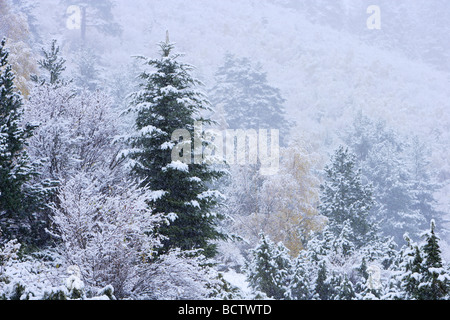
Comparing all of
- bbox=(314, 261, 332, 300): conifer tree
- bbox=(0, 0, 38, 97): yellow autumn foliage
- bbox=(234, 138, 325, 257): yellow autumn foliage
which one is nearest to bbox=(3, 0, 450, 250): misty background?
bbox=(0, 0, 38, 97): yellow autumn foliage

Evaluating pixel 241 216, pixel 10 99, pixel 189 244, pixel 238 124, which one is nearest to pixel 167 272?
pixel 189 244

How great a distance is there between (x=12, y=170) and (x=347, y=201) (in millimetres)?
19623

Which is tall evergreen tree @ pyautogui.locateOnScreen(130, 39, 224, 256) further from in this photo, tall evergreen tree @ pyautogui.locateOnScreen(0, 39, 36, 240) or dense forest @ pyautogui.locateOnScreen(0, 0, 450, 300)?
tall evergreen tree @ pyautogui.locateOnScreen(0, 39, 36, 240)

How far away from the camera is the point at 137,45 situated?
6594 cm

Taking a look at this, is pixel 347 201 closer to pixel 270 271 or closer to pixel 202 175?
pixel 270 271

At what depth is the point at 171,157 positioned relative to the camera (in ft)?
41.5

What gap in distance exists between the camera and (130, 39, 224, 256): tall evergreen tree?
1241cm

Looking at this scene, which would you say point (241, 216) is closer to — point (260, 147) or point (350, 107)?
point (260, 147)

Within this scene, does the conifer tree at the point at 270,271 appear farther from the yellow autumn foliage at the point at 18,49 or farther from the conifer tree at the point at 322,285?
the yellow autumn foliage at the point at 18,49

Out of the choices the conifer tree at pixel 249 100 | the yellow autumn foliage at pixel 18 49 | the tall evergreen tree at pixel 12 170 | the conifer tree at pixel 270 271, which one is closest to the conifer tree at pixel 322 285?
the conifer tree at pixel 270 271

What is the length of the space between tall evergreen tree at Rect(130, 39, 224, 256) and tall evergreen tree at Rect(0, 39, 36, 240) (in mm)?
3320

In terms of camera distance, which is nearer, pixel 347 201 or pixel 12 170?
pixel 12 170

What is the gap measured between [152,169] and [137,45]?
5824 cm

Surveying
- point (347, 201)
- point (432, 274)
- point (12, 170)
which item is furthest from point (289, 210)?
point (432, 274)
